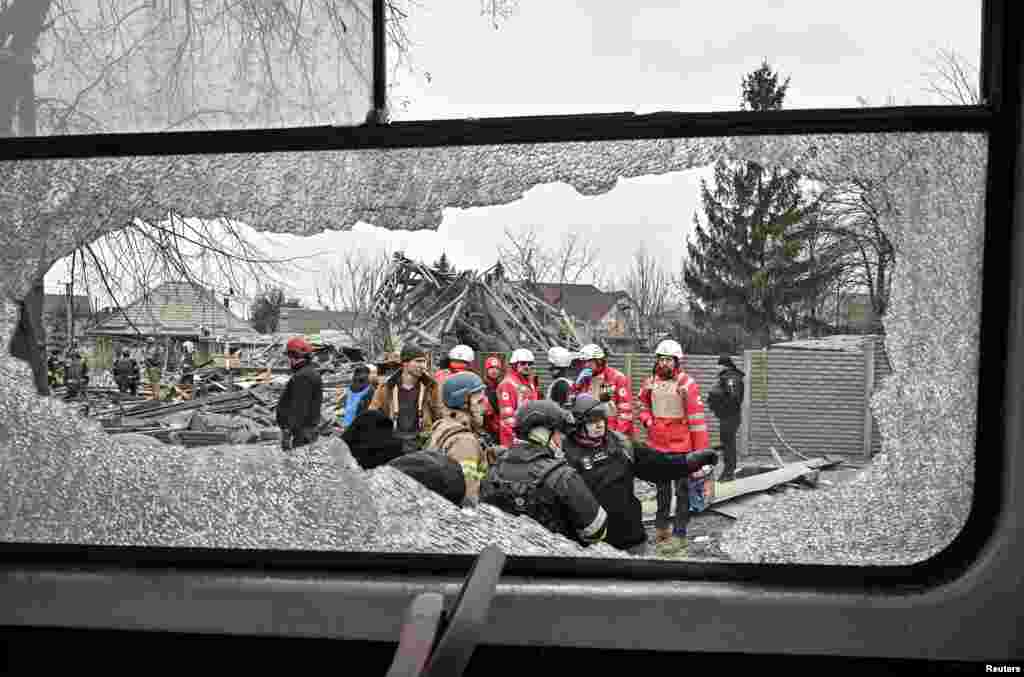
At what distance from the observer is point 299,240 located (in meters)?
3.28

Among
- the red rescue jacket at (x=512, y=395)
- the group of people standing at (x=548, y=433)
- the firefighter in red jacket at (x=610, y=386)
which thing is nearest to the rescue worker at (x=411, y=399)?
the group of people standing at (x=548, y=433)

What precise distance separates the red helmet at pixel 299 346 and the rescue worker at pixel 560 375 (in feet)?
3.05

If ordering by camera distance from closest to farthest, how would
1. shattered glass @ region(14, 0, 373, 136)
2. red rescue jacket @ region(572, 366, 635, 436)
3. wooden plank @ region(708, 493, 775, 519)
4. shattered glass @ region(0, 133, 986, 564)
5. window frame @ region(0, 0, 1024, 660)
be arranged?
window frame @ region(0, 0, 1024, 660) → shattered glass @ region(0, 133, 986, 564) → wooden plank @ region(708, 493, 775, 519) → red rescue jacket @ region(572, 366, 635, 436) → shattered glass @ region(14, 0, 373, 136)

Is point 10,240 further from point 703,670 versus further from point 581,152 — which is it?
point 703,670

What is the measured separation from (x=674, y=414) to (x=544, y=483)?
0.53 meters

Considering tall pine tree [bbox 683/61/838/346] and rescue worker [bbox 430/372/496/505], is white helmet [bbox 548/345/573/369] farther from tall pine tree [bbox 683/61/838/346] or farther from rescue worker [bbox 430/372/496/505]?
tall pine tree [bbox 683/61/838/346]

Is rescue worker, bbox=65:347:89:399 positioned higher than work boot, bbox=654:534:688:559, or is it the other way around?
rescue worker, bbox=65:347:89:399

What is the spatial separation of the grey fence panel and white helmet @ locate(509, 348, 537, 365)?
79cm

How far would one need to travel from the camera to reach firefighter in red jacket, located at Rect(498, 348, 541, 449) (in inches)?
124

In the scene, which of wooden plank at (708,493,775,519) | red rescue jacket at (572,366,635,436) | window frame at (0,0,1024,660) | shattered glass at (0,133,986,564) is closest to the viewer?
window frame at (0,0,1024,660)

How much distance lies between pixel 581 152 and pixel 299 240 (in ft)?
3.69

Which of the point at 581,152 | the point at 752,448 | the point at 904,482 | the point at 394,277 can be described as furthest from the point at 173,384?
the point at 904,482

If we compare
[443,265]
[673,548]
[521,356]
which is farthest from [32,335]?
[673,548]

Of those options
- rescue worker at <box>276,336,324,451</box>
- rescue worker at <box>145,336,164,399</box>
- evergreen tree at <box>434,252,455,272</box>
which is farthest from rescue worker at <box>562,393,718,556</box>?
rescue worker at <box>145,336,164,399</box>
